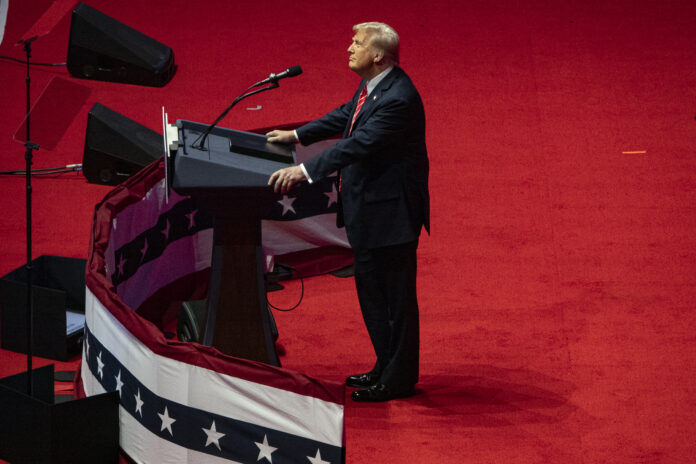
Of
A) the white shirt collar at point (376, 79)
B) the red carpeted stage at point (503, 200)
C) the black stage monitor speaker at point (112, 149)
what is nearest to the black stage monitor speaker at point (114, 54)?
the red carpeted stage at point (503, 200)

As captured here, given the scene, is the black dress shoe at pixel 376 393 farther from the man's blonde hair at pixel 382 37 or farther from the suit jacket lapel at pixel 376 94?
the man's blonde hair at pixel 382 37

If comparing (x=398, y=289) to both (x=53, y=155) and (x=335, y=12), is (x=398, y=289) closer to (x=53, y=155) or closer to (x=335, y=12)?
(x=53, y=155)

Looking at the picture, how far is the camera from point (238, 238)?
4.02 metres

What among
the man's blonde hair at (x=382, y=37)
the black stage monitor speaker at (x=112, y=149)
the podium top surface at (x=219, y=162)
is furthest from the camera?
the black stage monitor speaker at (x=112, y=149)

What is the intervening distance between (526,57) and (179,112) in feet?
9.57

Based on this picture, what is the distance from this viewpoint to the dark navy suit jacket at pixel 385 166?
3854 millimetres

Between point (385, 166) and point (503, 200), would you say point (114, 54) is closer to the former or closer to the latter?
point (503, 200)

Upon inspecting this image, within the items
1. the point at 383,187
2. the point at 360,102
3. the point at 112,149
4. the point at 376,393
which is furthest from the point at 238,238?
the point at 112,149

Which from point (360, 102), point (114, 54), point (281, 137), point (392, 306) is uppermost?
point (114, 54)

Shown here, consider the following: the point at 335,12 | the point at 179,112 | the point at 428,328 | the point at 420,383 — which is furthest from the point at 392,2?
the point at 420,383

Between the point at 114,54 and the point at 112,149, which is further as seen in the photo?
the point at 114,54

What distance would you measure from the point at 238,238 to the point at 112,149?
2522mm

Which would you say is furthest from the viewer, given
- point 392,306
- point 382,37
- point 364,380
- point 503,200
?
point 503,200

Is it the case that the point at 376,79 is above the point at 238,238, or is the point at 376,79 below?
above
